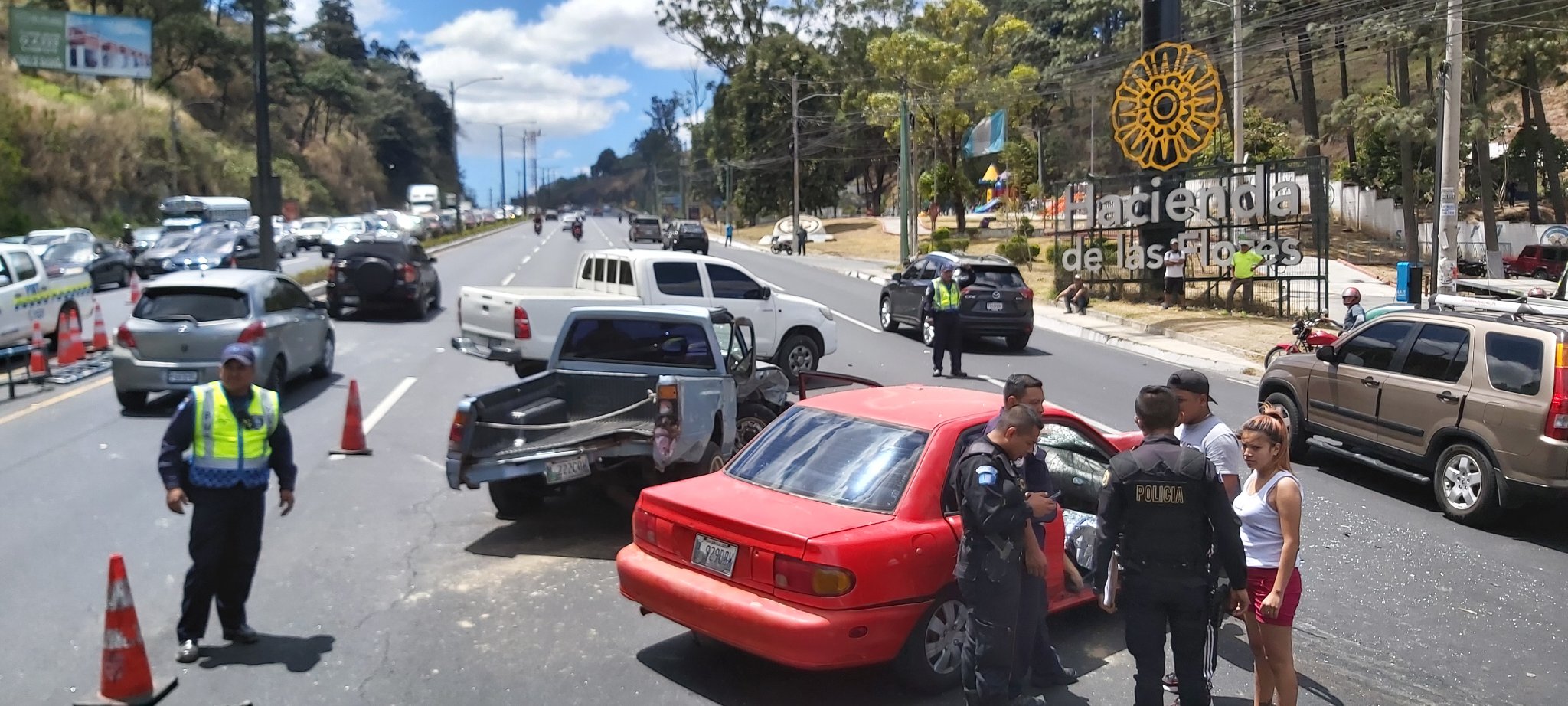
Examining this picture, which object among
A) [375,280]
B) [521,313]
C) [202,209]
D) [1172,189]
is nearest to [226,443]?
[521,313]

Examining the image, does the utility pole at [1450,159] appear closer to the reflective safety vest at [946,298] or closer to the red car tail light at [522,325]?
the reflective safety vest at [946,298]

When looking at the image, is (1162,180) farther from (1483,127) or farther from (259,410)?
(259,410)

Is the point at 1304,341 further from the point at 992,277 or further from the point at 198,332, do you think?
the point at 198,332

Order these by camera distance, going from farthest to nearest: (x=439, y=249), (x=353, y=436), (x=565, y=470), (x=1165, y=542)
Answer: (x=439, y=249), (x=353, y=436), (x=565, y=470), (x=1165, y=542)

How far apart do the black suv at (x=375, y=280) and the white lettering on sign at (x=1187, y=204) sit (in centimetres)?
1513

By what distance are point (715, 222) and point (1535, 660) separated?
109910mm

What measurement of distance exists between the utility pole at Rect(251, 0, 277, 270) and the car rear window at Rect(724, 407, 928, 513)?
17468 millimetres

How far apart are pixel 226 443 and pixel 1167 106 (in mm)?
25420

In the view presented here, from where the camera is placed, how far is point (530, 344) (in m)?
14.3

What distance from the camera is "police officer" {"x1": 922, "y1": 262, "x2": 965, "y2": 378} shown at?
15688 millimetres

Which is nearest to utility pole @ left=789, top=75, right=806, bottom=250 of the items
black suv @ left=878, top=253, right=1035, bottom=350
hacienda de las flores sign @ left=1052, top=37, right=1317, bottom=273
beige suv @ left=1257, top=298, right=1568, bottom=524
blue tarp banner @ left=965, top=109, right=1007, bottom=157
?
blue tarp banner @ left=965, top=109, right=1007, bottom=157

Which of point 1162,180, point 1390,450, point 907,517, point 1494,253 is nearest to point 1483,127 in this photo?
point 1494,253

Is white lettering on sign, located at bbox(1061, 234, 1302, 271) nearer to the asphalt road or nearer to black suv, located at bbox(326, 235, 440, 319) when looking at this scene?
the asphalt road

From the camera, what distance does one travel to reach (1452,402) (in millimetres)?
9156
